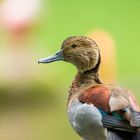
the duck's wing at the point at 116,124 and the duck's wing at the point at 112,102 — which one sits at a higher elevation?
the duck's wing at the point at 112,102

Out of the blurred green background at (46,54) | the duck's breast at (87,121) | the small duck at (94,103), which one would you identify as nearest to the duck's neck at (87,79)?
the small duck at (94,103)

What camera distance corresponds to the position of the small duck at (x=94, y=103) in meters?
1.50

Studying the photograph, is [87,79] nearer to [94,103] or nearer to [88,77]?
[88,77]

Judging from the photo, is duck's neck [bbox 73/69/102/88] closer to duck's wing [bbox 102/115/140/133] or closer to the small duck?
the small duck

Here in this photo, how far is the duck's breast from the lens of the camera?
5.04ft

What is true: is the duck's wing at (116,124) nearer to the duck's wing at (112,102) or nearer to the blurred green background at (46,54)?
the duck's wing at (112,102)

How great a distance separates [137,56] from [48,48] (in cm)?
43

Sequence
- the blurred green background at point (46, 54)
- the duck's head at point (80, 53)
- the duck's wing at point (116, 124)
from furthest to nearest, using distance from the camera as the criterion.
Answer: the blurred green background at point (46, 54) < the duck's head at point (80, 53) < the duck's wing at point (116, 124)

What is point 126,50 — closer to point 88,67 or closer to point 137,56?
point 137,56

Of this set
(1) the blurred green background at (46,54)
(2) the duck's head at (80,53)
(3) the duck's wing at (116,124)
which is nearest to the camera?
(3) the duck's wing at (116,124)

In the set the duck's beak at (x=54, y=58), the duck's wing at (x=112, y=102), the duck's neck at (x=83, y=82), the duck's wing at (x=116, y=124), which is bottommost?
the duck's wing at (x=116, y=124)

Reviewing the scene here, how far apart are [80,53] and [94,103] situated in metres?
0.17

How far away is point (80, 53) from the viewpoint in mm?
1689

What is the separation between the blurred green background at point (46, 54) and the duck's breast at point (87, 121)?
888 mm
